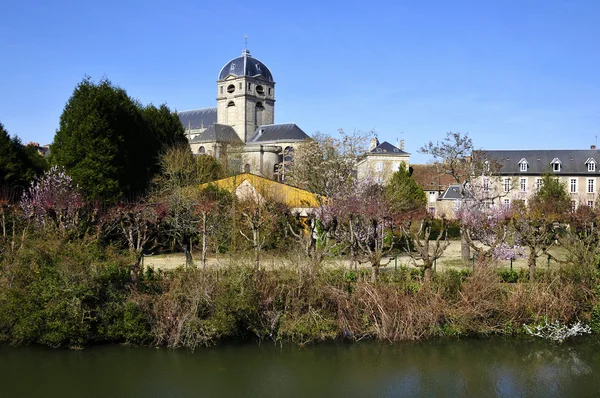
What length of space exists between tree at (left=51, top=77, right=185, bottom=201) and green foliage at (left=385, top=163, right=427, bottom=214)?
38.5 feet

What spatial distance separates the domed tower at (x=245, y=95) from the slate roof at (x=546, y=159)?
3283cm

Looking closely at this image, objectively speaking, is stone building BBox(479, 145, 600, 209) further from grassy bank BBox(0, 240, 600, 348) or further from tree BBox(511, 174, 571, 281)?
grassy bank BBox(0, 240, 600, 348)

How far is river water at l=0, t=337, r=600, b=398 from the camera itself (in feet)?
32.6

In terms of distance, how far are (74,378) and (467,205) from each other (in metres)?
17.1

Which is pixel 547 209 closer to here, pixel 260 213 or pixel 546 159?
pixel 546 159

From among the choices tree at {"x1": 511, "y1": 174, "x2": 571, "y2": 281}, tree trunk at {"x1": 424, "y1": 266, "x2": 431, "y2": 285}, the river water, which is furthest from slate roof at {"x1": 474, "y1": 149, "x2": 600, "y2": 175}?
the river water

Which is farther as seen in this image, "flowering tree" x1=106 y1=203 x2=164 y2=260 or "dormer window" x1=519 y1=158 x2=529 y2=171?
"dormer window" x1=519 y1=158 x2=529 y2=171

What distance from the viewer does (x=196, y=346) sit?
38.5ft

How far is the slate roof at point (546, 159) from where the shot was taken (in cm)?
4053

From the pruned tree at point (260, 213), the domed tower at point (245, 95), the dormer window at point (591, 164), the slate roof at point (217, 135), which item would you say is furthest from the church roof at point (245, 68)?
the pruned tree at point (260, 213)

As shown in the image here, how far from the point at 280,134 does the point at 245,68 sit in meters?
16.3

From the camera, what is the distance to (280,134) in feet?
180

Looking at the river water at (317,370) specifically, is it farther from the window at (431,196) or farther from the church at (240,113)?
the church at (240,113)

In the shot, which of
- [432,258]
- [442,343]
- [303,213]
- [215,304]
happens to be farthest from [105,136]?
[442,343]
